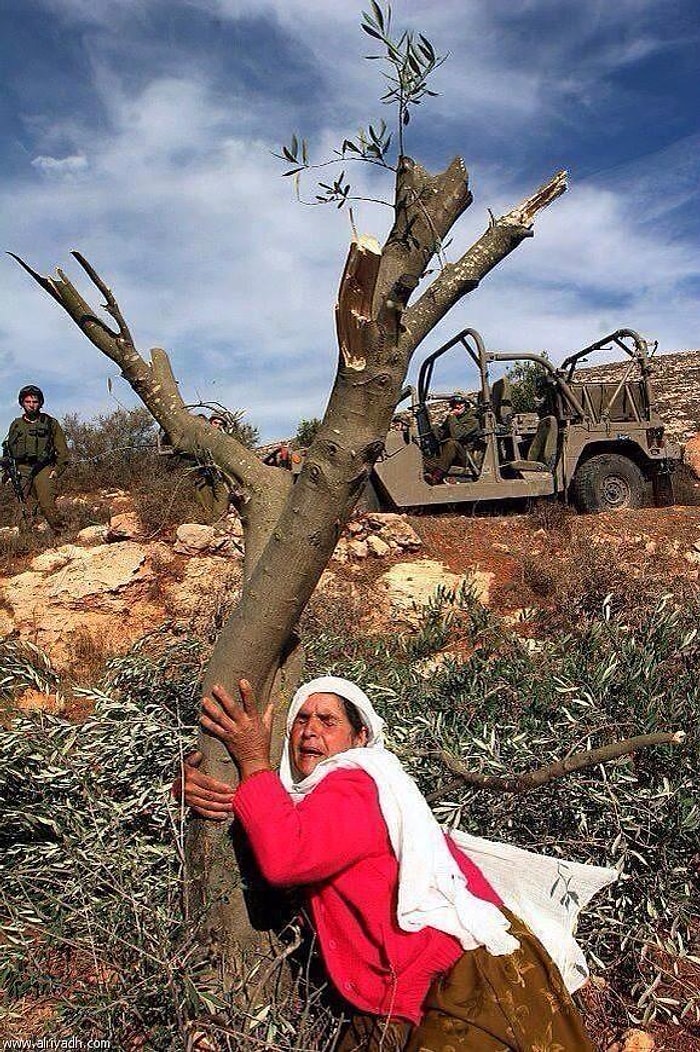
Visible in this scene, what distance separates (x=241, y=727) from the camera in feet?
7.14

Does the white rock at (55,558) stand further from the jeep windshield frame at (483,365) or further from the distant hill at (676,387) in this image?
the distant hill at (676,387)

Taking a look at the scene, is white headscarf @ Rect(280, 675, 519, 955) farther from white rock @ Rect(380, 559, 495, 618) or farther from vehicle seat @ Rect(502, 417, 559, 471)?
vehicle seat @ Rect(502, 417, 559, 471)

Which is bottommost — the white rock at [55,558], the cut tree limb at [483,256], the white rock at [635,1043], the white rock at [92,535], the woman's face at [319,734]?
the white rock at [635,1043]

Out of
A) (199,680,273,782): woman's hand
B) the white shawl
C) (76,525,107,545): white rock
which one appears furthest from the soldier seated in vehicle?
(199,680,273,782): woman's hand

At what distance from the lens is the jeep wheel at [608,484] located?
1104cm

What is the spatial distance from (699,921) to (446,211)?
265cm

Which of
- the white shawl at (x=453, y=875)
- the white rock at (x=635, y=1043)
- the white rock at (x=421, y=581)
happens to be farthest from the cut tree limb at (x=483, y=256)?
the white rock at (x=421, y=581)

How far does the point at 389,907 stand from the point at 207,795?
1.87ft

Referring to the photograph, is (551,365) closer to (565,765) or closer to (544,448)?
(544,448)

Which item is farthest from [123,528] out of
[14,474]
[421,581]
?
[421,581]

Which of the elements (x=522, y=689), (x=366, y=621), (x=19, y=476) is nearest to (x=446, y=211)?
(x=522, y=689)

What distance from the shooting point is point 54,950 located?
2607 millimetres

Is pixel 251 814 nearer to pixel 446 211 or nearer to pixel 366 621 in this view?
pixel 446 211

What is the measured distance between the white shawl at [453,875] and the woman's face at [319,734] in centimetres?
3
